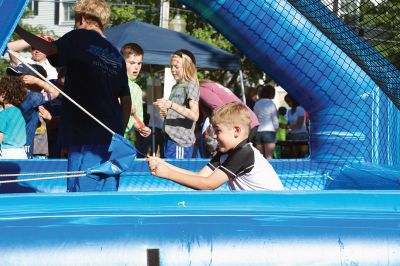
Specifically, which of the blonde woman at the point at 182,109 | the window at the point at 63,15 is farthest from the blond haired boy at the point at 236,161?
the window at the point at 63,15

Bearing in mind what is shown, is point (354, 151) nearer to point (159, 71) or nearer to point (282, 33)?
point (282, 33)

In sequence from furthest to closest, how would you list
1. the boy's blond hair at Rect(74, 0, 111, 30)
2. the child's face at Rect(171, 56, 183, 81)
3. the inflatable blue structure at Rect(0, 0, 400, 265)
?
the child's face at Rect(171, 56, 183, 81), the boy's blond hair at Rect(74, 0, 111, 30), the inflatable blue structure at Rect(0, 0, 400, 265)

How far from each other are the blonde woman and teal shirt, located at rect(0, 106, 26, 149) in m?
1.04

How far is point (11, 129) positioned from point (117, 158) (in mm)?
2637

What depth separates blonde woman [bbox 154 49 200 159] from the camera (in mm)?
6031

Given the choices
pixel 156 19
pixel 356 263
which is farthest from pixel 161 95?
pixel 356 263

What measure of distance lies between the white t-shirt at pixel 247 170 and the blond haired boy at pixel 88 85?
21.4 inches

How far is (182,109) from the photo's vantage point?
585 centimetres

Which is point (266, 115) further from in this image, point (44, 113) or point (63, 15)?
point (63, 15)

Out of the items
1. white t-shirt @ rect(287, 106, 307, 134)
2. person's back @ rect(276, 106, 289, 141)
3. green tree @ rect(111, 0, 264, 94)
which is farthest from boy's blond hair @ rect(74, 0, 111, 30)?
green tree @ rect(111, 0, 264, 94)

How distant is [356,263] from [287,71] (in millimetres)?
2219

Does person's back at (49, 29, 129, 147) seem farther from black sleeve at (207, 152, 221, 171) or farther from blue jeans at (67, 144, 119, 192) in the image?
black sleeve at (207, 152, 221, 171)

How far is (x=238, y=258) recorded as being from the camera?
2588 millimetres

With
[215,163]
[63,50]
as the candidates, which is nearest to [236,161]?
[215,163]
